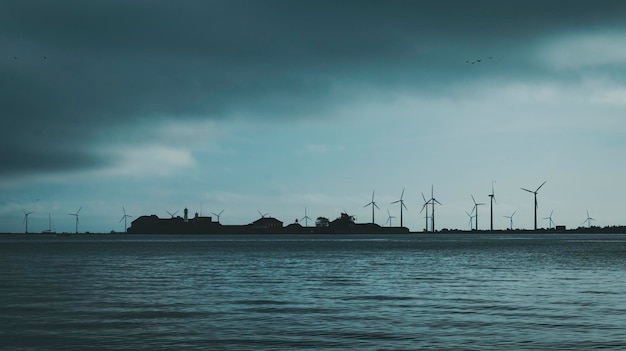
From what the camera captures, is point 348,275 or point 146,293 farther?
point 348,275

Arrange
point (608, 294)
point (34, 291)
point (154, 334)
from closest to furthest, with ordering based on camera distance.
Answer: point (154, 334), point (608, 294), point (34, 291)

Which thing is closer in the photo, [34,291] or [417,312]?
[417,312]

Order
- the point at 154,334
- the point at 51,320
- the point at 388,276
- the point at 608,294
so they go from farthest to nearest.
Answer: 1. the point at 388,276
2. the point at 608,294
3. the point at 51,320
4. the point at 154,334

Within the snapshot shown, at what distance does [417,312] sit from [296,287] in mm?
20512

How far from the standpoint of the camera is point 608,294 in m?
52.6

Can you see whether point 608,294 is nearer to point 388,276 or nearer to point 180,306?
point 388,276

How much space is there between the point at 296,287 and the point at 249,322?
2333cm

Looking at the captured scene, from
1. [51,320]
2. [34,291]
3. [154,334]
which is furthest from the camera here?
[34,291]

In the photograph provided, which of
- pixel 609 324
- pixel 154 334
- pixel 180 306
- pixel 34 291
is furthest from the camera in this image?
pixel 34 291

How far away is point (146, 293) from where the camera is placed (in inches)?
2192

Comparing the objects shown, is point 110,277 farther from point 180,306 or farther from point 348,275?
point 180,306

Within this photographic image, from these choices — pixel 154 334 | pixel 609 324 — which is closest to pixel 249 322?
pixel 154 334

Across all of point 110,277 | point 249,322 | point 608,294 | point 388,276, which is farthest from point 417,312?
point 110,277

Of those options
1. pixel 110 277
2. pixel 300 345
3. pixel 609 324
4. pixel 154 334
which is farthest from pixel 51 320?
pixel 110 277
